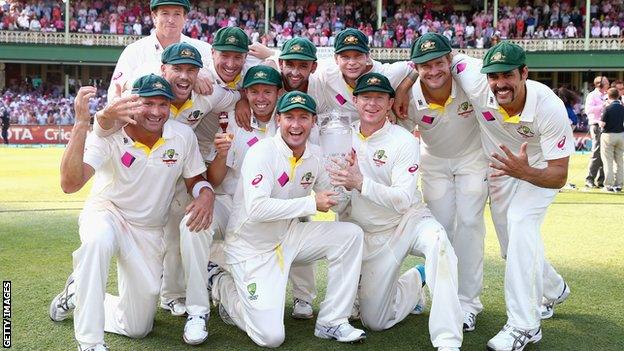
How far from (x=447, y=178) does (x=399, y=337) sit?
5.04 feet

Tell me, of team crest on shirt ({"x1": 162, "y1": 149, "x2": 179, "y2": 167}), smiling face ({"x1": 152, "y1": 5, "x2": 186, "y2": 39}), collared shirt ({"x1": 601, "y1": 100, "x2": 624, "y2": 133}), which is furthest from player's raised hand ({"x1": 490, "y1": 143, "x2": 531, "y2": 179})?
collared shirt ({"x1": 601, "y1": 100, "x2": 624, "y2": 133})

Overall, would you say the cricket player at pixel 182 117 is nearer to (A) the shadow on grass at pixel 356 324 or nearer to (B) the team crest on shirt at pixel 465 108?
(A) the shadow on grass at pixel 356 324

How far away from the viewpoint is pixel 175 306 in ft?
18.9

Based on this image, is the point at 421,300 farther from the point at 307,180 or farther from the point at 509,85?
the point at 509,85

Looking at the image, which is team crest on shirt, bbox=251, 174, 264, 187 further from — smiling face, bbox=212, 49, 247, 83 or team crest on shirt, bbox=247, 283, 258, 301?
smiling face, bbox=212, 49, 247, 83

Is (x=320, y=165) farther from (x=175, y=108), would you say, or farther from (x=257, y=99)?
(x=175, y=108)

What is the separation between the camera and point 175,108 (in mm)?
5602

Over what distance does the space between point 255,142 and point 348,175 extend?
111 cm

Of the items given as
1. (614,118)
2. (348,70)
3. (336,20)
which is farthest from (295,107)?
(336,20)

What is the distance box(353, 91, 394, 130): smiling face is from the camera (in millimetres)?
5316

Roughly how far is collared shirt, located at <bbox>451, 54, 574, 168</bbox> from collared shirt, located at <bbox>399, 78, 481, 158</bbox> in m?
0.13

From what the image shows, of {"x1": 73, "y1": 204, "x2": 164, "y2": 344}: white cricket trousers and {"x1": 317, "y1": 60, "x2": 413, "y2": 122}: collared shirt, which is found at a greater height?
{"x1": 317, "y1": 60, "x2": 413, "y2": 122}: collared shirt

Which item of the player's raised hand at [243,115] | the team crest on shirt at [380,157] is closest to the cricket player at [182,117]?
the player's raised hand at [243,115]

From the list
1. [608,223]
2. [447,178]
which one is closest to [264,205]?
[447,178]
